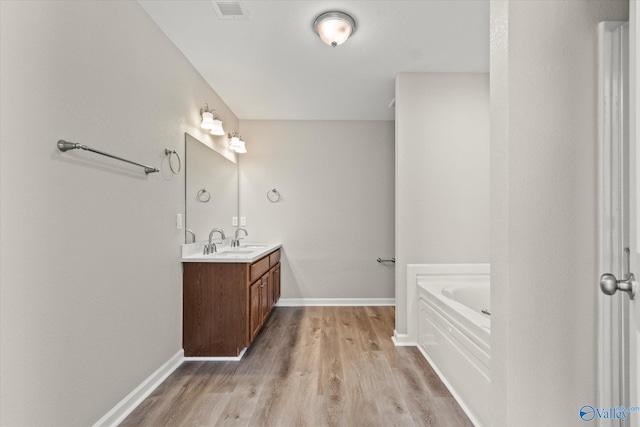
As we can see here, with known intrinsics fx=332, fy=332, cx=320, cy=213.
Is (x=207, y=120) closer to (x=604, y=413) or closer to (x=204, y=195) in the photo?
(x=204, y=195)

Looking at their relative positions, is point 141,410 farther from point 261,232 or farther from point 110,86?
point 261,232

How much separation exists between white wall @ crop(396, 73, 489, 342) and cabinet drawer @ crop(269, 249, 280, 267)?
1.44 metres

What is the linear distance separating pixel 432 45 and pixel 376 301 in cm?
307

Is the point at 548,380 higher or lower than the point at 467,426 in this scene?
higher

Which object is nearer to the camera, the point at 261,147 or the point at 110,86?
the point at 110,86

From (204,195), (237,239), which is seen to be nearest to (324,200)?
(237,239)

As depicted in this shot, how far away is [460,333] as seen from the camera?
204 cm

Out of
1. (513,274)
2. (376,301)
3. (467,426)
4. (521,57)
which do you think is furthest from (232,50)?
(376,301)

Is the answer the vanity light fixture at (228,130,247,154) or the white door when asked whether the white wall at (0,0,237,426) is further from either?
the white door

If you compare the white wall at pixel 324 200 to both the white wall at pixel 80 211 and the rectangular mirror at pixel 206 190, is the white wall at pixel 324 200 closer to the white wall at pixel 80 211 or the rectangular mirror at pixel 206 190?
the rectangular mirror at pixel 206 190

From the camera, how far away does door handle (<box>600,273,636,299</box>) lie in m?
0.81

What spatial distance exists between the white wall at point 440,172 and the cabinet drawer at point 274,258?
1.44 m

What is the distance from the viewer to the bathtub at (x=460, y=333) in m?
1.76

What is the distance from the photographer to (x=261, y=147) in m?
4.46
